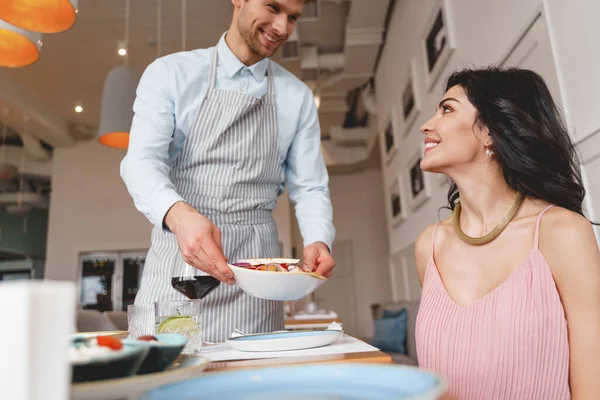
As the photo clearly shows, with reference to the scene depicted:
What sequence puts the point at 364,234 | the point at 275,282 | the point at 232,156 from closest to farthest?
the point at 275,282, the point at 232,156, the point at 364,234

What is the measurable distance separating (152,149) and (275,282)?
656 mm

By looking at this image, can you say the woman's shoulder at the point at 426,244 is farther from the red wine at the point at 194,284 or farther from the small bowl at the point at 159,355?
the small bowl at the point at 159,355

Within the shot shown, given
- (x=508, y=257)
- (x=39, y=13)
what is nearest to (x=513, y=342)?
(x=508, y=257)

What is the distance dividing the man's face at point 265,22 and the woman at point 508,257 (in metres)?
0.56

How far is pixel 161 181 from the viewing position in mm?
1192

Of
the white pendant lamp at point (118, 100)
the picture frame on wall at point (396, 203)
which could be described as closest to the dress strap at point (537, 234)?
the white pendant lamp at point (118, 100)

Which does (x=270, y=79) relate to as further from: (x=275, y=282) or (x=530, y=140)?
(x=275, y=282)

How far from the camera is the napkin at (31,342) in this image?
0.28m

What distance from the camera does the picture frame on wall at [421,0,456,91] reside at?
3322 millimetres

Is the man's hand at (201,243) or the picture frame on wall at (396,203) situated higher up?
the picture frame on wall at (396,203)

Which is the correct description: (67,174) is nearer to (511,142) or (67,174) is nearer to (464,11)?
(464,11)

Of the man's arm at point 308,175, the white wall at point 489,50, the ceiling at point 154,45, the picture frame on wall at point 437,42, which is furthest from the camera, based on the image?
the ceiling at point 154,45

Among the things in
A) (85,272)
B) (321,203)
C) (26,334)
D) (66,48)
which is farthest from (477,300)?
(85,272)

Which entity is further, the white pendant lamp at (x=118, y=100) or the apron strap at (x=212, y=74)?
the white pendant lamp at (x=118, y=100)
